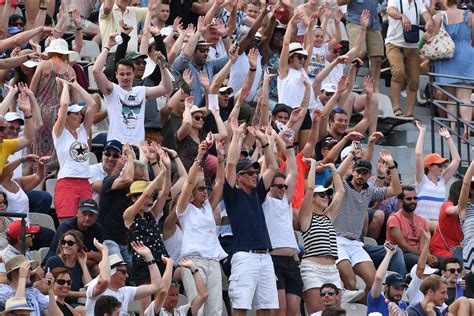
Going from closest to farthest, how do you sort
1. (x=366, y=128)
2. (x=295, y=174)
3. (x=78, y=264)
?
(x=78, y=264), (x=295, y=174), (x=366, y=128)

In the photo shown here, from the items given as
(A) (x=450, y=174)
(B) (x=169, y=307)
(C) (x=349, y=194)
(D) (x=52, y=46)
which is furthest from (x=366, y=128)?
(B) (x=169, y=307)

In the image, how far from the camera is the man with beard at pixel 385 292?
64.2 feet

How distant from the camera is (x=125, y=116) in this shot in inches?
806

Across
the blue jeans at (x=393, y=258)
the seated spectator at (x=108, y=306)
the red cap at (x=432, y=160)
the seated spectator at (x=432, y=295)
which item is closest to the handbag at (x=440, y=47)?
the red cap at (x=432, y=160)

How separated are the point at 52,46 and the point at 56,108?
0.88m

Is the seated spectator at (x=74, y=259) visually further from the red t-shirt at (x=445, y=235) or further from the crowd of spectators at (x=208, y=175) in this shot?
the red t-shirt at (x=445, y=235)

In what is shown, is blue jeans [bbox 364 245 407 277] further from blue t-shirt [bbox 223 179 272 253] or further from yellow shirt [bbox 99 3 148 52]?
yellow shirt [bbox 99 3 148 52]

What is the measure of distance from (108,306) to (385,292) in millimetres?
4580

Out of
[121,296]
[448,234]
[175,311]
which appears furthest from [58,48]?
[448,234]

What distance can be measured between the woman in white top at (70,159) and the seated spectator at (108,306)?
288cm

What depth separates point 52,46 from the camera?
2077cm

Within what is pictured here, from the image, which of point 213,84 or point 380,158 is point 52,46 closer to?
point 213,84

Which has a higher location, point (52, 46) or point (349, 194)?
point (52, 46)

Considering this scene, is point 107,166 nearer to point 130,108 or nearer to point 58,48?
point 130,108
